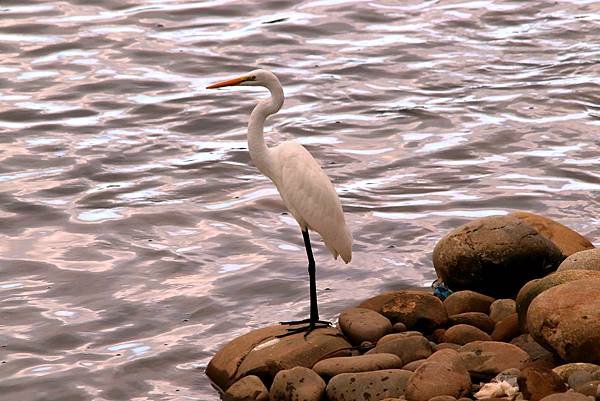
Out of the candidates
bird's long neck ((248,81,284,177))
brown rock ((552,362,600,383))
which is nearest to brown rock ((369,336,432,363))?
brown rock ((552,362,600,383))

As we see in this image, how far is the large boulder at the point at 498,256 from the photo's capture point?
26.8 feet

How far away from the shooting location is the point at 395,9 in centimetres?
1795

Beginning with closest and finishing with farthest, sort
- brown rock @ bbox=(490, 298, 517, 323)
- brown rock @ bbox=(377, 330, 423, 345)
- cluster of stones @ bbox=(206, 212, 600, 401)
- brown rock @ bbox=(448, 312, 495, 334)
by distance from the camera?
cluster of stones @ bbox=(206, 212, 600, 401), brown rock @ bbox=(377, 330, 423, 345), brown rock @ bbox=(448, 312, 495, 334), brown rock @ bbox=(490, 298, 517, 323)

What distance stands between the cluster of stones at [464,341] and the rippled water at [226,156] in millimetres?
662

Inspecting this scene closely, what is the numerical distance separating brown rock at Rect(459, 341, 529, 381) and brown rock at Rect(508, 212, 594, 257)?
191 centimetres

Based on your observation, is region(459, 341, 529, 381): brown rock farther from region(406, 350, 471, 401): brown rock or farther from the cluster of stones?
region(406, 350, 471, 401): brown rock

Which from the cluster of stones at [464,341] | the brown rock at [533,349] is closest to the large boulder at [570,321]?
the cluster of stones at [464,341]

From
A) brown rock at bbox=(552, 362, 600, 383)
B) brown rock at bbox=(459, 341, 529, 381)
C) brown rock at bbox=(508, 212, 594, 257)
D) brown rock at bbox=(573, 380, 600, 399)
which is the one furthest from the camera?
brown rock at bbox=(508, 212, 594, 257)

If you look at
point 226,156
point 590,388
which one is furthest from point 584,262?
point 226,156

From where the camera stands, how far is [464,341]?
7.34m

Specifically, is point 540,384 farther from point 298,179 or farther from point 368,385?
→ point 298,179

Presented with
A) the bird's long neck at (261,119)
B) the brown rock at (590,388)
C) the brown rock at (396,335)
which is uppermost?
the bird's long neck at (261,119)

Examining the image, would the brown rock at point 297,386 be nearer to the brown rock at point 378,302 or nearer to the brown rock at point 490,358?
the brown rock at point 490,358

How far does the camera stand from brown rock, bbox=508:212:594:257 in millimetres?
8758
